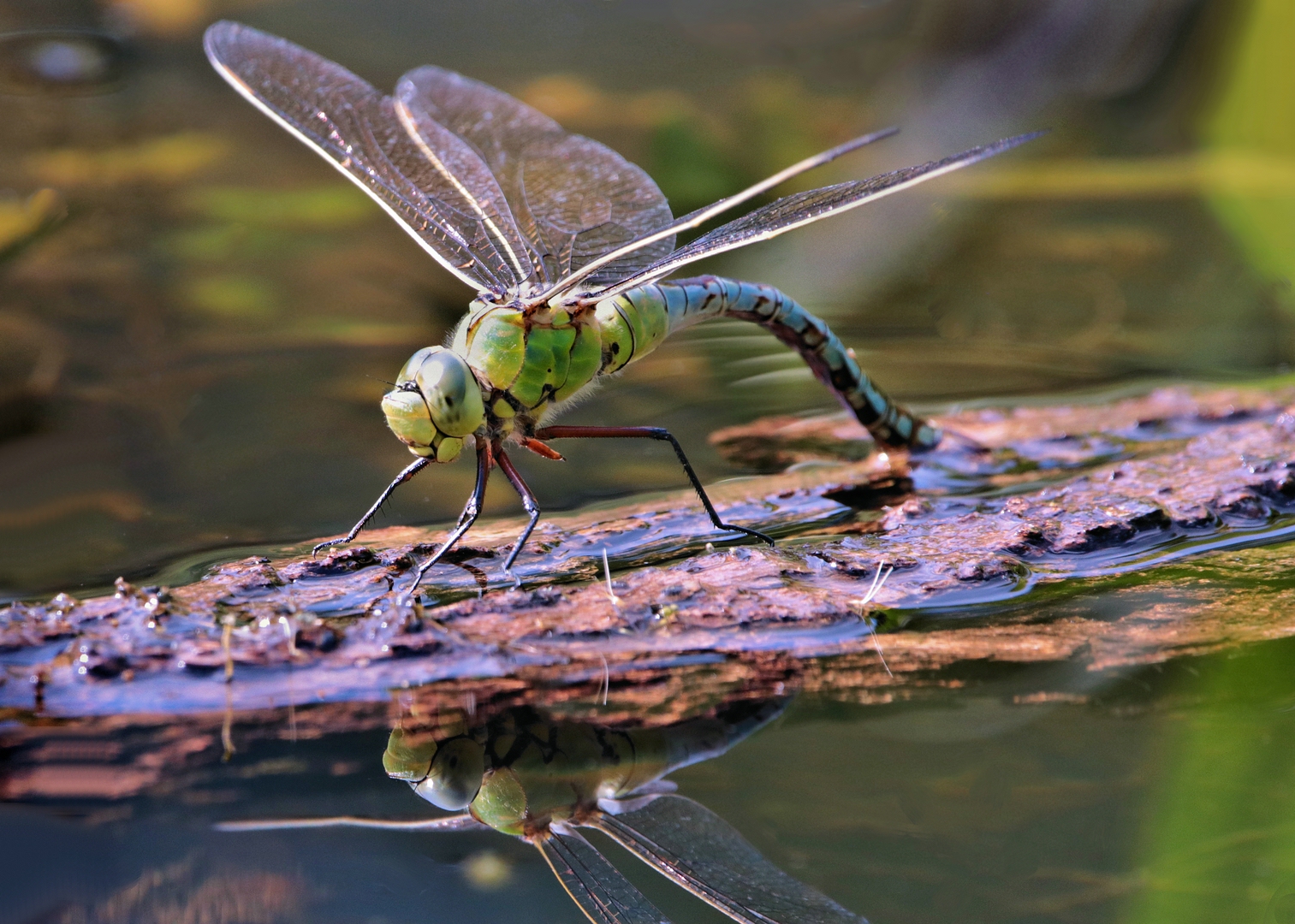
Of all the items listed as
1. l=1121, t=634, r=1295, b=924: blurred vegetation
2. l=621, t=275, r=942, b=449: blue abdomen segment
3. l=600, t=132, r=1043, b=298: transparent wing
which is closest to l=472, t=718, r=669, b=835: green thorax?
l=1121, t=634, r=1295, b=924: blurred vegetation

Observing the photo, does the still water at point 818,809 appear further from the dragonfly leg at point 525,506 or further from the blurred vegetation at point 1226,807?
the dragonfly leg at point 525,506

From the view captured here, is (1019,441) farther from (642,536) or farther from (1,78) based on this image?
(1,78)

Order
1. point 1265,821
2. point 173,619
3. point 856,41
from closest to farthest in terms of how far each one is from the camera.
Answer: point 1265,821 → point 173,619 → point 856,41

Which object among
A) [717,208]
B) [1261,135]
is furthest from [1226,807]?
[1261,135]

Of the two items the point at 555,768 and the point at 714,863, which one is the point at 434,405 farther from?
the point at 714,863

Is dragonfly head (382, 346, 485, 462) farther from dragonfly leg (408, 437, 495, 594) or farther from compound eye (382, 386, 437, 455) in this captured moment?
dragonfly leg (408, 437, 495, 594)

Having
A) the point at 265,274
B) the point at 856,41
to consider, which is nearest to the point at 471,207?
the point at 265,274
